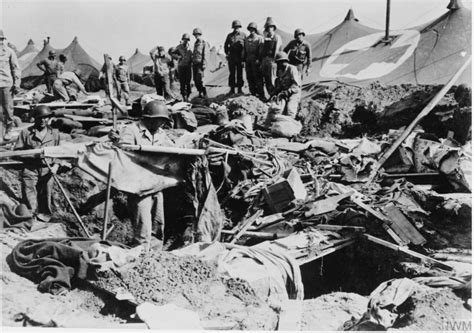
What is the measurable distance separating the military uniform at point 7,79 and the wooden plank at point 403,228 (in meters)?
6.68

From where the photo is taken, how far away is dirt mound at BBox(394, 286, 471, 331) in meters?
3.70

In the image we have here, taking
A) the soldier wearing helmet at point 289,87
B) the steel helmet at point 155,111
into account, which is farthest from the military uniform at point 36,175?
the soldier wearing helmet at point 289,87

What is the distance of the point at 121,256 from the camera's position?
4039 mm

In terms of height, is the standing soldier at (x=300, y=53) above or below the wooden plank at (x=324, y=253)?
above

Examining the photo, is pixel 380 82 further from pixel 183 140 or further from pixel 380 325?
pixel 380 325

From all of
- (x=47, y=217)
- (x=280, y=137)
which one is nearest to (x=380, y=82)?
(x=280, y=137)

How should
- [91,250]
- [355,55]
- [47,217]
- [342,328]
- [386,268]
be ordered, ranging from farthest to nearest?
Answer: [355,55] < [47,217] < [386,268] < [91,250] < [342,328]

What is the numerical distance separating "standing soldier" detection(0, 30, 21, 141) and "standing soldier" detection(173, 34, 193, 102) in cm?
451

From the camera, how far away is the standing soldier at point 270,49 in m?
11.0

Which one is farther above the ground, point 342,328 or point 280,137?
point 280,137

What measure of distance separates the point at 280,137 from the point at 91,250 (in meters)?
5.48

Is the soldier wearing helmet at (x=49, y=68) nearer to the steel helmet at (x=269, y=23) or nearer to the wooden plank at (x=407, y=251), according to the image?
the steel helmet at (x=269, y=23)

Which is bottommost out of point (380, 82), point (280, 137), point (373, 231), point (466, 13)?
point (373, 231)

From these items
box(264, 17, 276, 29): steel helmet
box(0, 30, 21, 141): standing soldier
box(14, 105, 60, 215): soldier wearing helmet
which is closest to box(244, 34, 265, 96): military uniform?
box(264, 17, 276, 29): steel helmet
